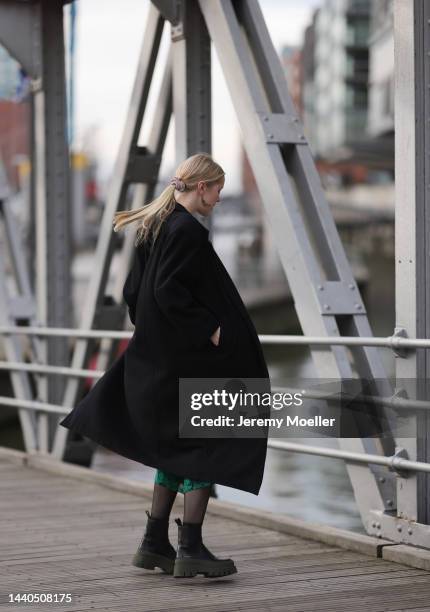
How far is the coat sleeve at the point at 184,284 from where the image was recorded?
4934mm

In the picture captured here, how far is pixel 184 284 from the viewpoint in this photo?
196 inches

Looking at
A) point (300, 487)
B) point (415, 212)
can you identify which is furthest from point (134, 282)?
point (300, 487)

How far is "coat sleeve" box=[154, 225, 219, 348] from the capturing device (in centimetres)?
493

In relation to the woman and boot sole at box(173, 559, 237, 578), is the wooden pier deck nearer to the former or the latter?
boot sole at box(173, 559, 237, 578)

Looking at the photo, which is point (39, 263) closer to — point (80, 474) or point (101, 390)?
point (80, 474)

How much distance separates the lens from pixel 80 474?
872 centimetres

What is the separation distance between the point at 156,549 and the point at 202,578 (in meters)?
0.22

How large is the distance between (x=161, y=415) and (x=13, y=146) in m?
87.0

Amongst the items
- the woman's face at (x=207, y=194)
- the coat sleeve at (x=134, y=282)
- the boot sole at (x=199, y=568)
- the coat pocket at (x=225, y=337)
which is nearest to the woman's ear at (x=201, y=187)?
the woman's face at (x=207, y=194)

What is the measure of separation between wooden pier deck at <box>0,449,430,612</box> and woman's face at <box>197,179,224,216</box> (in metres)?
1.45

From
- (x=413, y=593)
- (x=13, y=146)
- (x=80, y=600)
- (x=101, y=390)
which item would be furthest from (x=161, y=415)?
(x=13, y=146)

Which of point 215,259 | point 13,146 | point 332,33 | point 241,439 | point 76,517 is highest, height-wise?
point 332,33

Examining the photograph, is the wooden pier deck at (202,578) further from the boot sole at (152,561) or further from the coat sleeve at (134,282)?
the coat sleeve at (134,282)

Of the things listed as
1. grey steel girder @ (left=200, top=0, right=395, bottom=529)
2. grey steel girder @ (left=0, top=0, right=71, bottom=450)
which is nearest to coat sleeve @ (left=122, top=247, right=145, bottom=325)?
grey steel girder @ (left=200, top=0, right=395, bottom=529)
